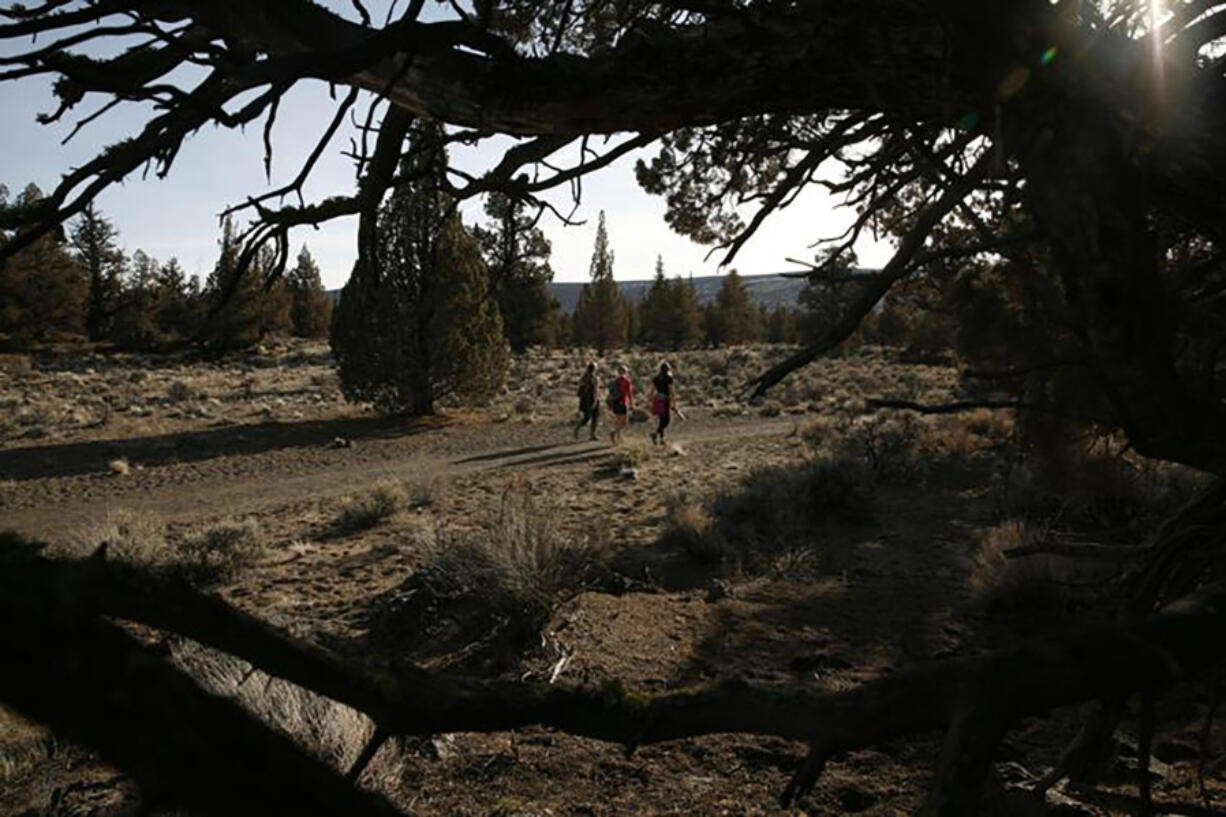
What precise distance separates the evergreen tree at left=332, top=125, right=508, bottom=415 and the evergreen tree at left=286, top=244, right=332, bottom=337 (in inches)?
1678

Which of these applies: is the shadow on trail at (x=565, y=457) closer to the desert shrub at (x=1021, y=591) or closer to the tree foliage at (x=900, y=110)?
the desert shrub at (x=1021, y=591)

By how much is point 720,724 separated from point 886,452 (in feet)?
40.2

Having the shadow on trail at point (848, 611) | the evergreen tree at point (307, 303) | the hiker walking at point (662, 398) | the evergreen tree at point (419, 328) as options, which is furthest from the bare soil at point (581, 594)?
the evergreen tree at point (307, 303)

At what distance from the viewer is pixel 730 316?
63.3 metres

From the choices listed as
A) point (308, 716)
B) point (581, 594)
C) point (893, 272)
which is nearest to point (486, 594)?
point (581, 594)

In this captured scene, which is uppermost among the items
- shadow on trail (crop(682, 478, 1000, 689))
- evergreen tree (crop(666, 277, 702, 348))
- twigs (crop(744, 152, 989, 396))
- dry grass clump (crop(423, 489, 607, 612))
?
evergreen tree (crop(666, 277, 702, 348))

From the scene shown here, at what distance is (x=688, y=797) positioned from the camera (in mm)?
3592

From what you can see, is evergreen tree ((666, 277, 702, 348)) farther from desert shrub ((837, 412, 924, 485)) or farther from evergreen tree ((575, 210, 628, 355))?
desert shrub ((837, 412, 924, 485))

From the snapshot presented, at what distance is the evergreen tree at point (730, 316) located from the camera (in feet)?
207

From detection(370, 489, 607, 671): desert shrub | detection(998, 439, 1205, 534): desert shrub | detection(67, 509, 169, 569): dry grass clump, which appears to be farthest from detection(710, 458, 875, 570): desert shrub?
detection(67, 509, 169, 569): dry grass clump

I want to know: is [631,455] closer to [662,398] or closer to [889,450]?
[662,398]

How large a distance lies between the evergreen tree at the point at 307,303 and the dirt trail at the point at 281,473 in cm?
4683

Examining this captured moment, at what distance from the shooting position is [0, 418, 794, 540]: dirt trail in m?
11.8

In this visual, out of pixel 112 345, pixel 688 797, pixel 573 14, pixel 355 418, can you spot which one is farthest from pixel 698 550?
pixel 112 345
